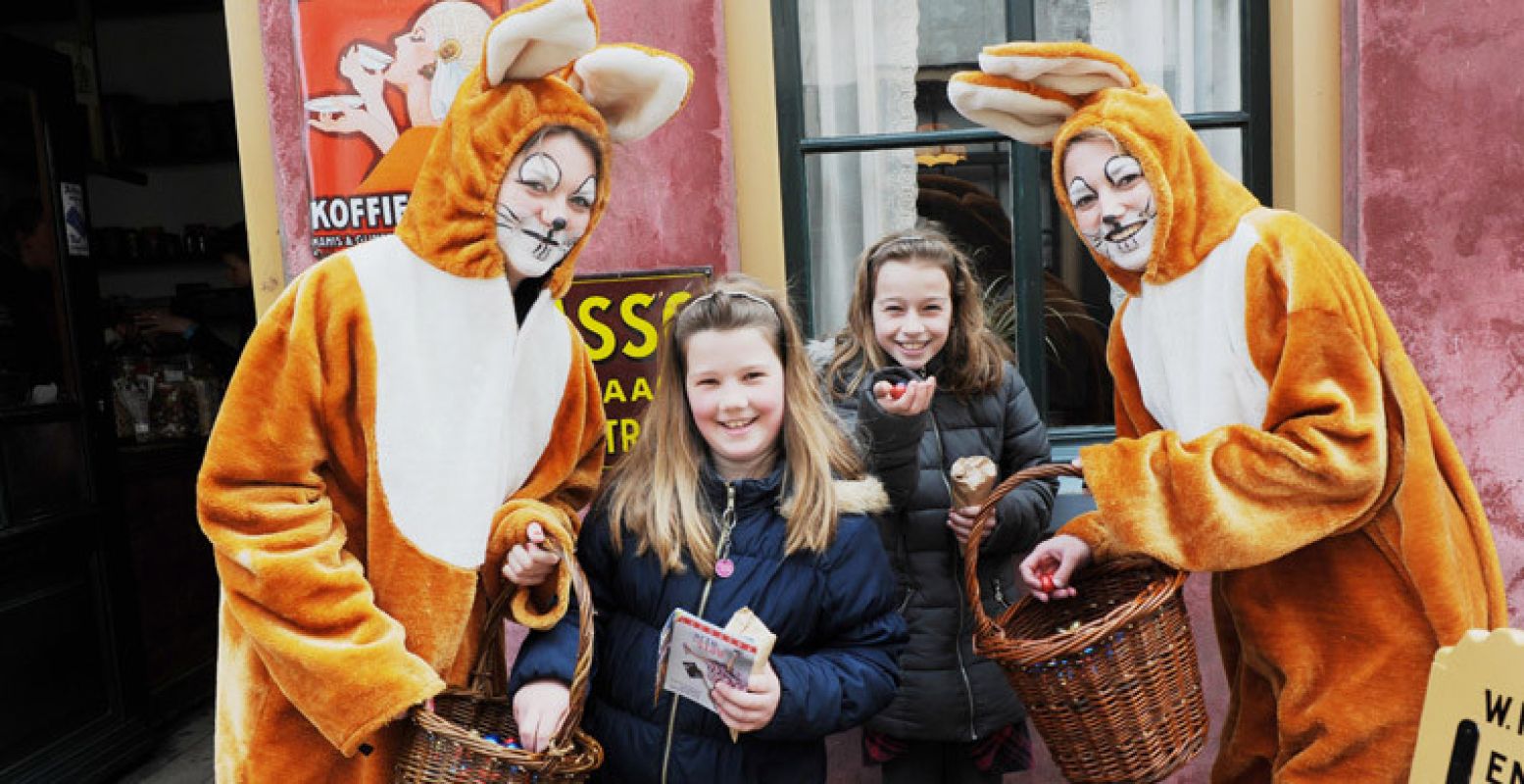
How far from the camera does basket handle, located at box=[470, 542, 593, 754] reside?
1.78 meters

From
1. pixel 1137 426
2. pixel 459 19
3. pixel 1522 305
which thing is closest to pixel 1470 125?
pixel 1522 305

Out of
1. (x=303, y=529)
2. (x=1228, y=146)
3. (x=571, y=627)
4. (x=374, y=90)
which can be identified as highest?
(x=374, y=90)

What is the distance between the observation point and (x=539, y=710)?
1920mm

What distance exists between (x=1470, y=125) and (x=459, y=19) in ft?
9.40

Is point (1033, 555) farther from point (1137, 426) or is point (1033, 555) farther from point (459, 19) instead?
point (459, 19)

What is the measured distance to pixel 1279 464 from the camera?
6.32 feet

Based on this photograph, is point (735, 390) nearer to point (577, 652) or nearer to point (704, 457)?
point (704, 457)

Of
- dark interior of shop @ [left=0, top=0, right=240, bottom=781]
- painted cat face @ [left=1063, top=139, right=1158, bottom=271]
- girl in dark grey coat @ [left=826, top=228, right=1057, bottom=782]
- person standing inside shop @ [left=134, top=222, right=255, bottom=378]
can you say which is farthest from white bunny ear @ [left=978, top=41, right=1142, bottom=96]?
person standing inside shop @ [left=134, top=222, right=255, bottom=378]

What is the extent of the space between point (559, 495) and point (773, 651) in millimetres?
650

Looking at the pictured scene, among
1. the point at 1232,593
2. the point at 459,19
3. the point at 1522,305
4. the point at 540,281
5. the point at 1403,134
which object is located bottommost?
the point at 1232,593

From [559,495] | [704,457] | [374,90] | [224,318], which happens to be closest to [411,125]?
[374,90]

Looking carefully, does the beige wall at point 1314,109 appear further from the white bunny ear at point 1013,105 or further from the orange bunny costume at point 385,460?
the orange bunny costume at point 385,460

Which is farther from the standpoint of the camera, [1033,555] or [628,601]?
[1033,555]

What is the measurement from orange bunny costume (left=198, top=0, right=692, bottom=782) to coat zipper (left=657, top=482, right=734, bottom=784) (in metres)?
0.28
